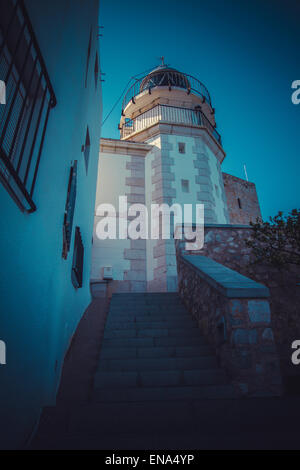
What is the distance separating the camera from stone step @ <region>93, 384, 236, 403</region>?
8.91 ft

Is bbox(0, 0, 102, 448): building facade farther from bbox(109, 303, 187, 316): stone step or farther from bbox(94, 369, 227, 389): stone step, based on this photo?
bbox(109, 303, 187, 316): stone step

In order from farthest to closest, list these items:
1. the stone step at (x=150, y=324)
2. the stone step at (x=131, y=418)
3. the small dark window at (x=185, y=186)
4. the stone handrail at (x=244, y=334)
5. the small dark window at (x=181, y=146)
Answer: the small dark window at (x=181, y=146) → the small dark window at (x=185, y=186) → the stone step at (x=150, y=324) → the stone handrail at (x=244, y=334) → the stone step at (x=131, y=418)

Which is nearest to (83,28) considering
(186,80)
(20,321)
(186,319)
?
(20,321)

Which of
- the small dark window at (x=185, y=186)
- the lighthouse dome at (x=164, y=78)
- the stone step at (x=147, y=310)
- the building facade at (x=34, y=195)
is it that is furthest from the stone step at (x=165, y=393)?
the lighthouse dome at (x=164, y=78)

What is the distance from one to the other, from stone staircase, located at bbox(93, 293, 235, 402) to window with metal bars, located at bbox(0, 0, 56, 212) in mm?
2099

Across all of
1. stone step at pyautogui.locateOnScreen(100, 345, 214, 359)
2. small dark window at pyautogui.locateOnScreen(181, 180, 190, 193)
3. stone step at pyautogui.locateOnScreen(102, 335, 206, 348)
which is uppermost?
small dark window at pyautogui.locateOnScreen(181, 180, 190, 193)

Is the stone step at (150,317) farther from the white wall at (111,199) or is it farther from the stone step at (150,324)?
the white wall at (111,199)

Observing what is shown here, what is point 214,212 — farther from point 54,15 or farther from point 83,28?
point 54,15

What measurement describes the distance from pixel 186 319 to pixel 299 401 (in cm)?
215

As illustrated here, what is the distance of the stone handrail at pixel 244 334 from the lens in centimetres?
294

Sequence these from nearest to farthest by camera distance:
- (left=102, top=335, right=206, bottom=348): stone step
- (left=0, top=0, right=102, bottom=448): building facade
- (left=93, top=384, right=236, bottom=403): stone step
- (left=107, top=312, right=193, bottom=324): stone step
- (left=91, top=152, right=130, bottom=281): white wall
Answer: (left=0, top=0, right=102, bottom=448): building facade
(left=93, top=384, right=236, bottom=403): stone step
(left=102, top=335, right=206, bottom=348): stone step
(left=107, top=312, right=193, bottom=324): stone step
(left=91, top=152, right=130, bottom=281): white wall

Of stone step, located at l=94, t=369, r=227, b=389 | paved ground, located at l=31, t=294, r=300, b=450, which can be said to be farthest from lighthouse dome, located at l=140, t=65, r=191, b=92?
stone step, located at l=94, t=369, r=227, b=389

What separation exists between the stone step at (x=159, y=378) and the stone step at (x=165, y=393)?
0.14m
